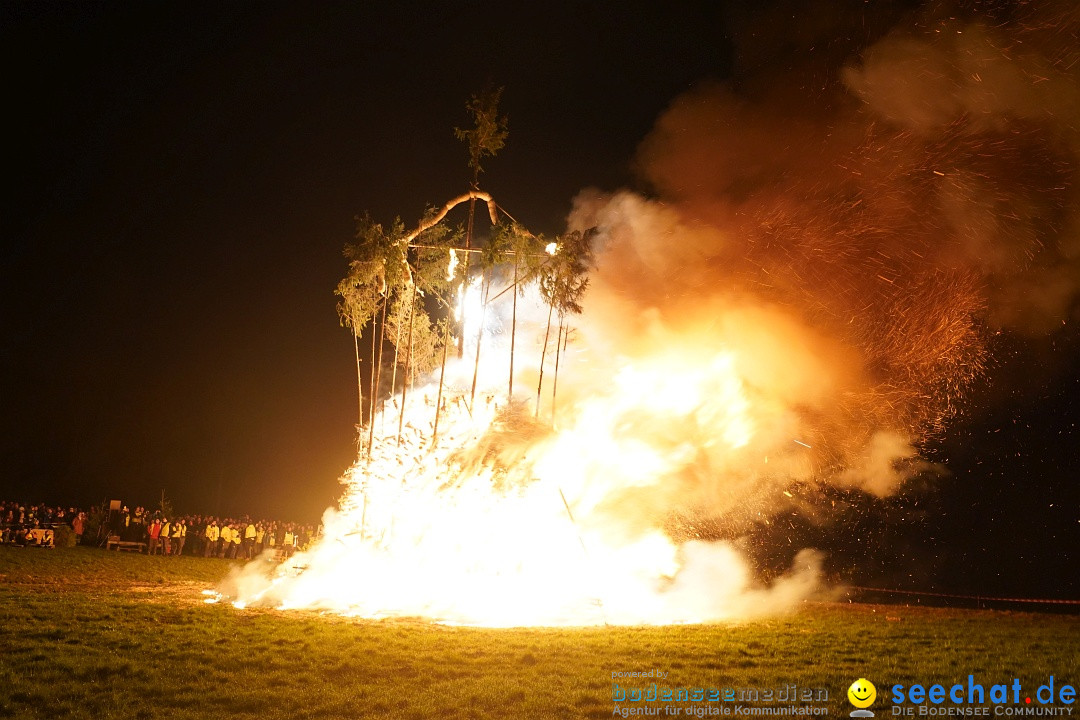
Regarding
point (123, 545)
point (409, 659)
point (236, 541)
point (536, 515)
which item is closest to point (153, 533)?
point (123, 545)

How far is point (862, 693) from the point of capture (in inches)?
267

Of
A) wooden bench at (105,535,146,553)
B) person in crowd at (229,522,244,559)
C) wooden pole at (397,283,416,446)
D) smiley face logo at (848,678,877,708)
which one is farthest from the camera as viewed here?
person in crowd at (229,522,244,559)

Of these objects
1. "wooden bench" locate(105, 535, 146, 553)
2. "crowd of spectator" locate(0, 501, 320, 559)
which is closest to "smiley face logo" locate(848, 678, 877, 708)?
"crowd of spectator" locate(0, 501, 320, 559)

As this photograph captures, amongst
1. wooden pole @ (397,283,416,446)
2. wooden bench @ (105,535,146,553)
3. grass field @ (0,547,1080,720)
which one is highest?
wooden pole @ (397,283,416,446)

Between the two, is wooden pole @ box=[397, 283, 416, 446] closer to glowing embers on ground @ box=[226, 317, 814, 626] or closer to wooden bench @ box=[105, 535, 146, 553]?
glowing embers on ground @ box=[226, 317, 814, 626]

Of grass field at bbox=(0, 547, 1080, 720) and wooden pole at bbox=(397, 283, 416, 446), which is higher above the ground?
wooden pole at bbox=(397, 283, 416, 446)

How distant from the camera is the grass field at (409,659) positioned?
6445 millimetres

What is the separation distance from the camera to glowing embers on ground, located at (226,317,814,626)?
43.3 ft

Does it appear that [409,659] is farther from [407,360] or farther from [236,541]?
[236,541]

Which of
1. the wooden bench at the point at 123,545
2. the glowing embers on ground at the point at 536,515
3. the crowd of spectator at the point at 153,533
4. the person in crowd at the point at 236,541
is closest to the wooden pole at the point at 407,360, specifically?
the glowing embers on ground at the point at 536,515

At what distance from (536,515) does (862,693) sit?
25.4ft

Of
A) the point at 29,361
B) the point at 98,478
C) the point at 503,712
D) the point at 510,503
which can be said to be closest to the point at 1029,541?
the point at 510,503

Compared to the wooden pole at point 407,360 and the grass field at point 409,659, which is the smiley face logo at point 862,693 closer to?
the grass field at point 409,659

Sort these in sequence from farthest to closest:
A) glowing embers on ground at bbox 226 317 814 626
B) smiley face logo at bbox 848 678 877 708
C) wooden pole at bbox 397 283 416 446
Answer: wooden pole at bbox 397 283 416 446, glowing embers on ground at bbox 226 317 814 626, smiley face logo at bbox 848 678 877 708
